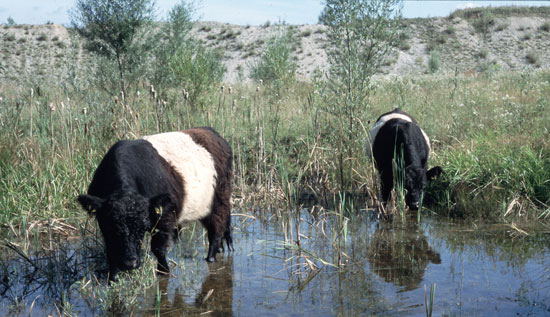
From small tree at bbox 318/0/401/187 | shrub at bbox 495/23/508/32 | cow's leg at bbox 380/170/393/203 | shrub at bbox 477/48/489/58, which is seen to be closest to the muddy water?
cow's leg at bbox 380/170/393/203

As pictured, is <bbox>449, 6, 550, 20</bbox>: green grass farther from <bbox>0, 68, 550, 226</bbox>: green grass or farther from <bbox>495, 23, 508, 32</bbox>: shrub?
<bbox>0, 68, 550, 226</bbox>: green grass

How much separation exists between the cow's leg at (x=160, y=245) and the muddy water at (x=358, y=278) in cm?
16

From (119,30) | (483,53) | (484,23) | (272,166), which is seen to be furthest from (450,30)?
(272,166)

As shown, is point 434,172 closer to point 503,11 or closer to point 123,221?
point 123,221

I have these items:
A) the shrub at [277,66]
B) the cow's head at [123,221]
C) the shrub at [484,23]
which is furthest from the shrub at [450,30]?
the cow's head at [123,221]

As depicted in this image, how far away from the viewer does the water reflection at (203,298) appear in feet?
14.3

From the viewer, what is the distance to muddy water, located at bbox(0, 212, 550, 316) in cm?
430

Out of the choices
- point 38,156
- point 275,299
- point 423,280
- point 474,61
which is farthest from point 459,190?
point 474,61

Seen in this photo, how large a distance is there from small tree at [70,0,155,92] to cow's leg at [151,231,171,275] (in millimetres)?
12431

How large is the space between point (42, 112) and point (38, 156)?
2.94 ft

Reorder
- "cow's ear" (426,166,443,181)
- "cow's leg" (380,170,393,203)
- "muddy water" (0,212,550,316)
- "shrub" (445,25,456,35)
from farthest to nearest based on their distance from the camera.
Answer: "shrub" (445,25,456,35), "cow's leg" (380,170,393,203), "cow's ear" (426,166,443,181), "muddy water" (0,212,550,316)

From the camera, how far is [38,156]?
705 centimetres

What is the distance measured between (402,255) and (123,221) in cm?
319

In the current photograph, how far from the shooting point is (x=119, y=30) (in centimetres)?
1714
